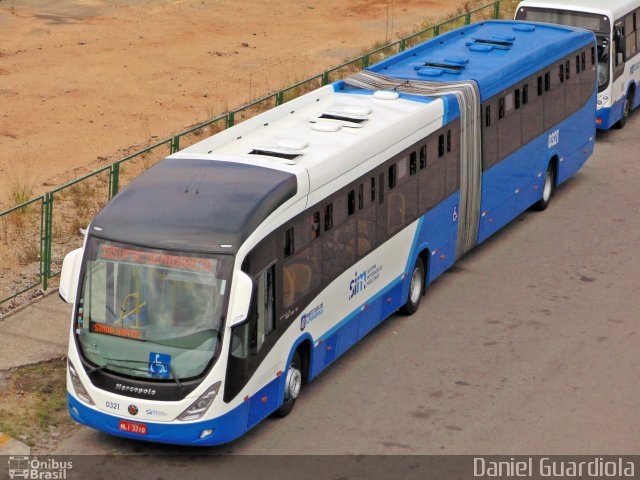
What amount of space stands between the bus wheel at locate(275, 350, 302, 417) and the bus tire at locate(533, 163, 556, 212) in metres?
9.08

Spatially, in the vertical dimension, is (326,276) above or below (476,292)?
above

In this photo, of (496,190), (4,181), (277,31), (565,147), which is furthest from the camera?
(277,31)

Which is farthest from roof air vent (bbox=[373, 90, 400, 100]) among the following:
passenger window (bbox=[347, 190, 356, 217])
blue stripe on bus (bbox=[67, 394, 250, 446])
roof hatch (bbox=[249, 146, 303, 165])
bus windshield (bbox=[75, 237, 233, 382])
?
blue stripe on bus (bbox=[67, 394, 250, 446])

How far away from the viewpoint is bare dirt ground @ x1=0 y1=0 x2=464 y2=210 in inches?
1155

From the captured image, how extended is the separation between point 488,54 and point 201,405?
10.2m

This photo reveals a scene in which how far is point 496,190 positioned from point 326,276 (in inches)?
239

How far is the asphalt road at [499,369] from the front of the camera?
1543 cm

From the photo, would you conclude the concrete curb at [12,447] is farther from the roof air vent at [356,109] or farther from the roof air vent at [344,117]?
the roof air vent at [356,109]

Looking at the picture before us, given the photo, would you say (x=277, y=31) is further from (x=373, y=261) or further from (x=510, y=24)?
(x=373, y=261)

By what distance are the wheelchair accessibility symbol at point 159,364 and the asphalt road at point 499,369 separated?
114 centimetres

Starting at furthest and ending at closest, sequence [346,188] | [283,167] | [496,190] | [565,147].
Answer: [565,147] < [496,190] < [346,188] < [283,167]

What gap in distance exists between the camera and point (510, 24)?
80.8 ft

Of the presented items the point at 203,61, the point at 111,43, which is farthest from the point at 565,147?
the point at 111,43

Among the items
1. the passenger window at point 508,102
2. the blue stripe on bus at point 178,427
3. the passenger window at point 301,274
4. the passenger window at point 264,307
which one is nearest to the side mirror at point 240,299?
the passenger window at point 264,307
